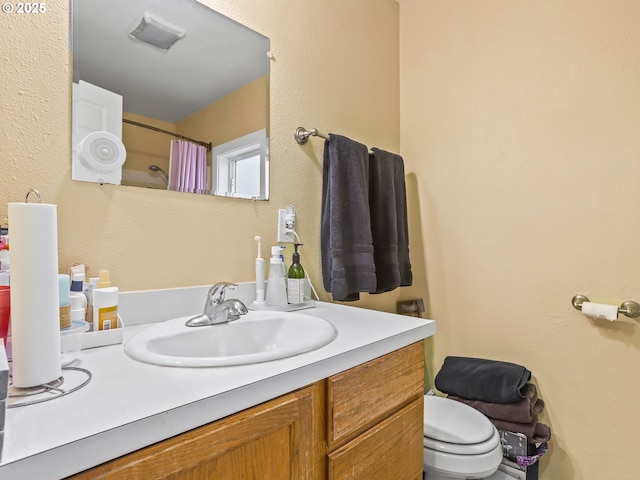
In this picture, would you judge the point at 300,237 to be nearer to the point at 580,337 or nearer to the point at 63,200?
the point at 63,200

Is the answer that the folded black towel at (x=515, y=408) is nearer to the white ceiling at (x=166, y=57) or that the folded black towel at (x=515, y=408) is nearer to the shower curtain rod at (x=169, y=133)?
the shower curtain rod at (x=169, y=133)

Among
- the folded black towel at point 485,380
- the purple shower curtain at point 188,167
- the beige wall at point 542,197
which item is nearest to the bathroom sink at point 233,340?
the purple shower curtain at point 188,167

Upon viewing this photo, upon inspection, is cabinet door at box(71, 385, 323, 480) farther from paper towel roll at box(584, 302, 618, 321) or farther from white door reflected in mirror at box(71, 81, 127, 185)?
paper towel roll at box(584, 302, 618, 321)

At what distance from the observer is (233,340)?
0.90 m

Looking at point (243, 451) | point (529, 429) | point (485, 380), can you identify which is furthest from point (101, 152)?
point (529, 429)

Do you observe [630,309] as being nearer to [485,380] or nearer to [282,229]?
[485,380]

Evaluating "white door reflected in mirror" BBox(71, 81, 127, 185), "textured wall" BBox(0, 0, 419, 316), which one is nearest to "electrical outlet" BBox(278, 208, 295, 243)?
"textured wall" BBox(0, 0, 419, 316)

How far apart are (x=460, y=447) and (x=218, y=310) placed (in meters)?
0.84

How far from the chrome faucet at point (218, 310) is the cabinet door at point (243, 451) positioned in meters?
0.37

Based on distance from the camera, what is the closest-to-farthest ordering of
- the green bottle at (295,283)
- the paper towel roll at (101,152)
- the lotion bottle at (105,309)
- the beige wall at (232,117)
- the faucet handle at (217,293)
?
the lotion bottle at (105,309) → the paper towel roll at (101,152) → the faucet handle at (217,293) → the beige wall at (232,117) → the green bottle at (295,283)

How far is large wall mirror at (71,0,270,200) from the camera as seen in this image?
86cm

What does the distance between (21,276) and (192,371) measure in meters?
0.28

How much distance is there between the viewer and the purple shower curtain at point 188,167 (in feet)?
3.32

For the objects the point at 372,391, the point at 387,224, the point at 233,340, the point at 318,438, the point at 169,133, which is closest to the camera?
the point at 318,438
